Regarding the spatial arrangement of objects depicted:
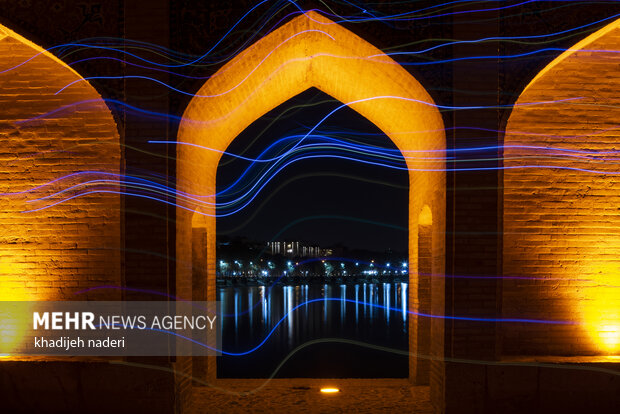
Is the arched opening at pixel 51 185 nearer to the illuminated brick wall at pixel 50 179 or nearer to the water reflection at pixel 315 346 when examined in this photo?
the illuminated brick wall at pixel 50 179

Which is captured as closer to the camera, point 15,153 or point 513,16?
Answer: point 513,16

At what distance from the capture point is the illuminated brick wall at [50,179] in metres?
6.01

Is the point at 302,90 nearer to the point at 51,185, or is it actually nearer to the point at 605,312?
the point at 51,185

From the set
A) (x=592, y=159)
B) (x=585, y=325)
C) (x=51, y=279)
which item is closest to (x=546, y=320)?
(x=585, y=325)

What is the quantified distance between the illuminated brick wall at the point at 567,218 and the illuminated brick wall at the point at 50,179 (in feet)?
14.8

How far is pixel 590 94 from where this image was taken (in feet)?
20.0

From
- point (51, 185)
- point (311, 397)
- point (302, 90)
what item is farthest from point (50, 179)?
point (311, 397)

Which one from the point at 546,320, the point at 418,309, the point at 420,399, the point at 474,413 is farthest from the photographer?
the point at 418,309

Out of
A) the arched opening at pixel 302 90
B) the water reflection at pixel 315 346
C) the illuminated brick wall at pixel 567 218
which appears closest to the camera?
the arched opening at pixel 302 90

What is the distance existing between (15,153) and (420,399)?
18.2ft

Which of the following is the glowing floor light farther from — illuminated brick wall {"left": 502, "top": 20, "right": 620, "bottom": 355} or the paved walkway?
the paved walkway

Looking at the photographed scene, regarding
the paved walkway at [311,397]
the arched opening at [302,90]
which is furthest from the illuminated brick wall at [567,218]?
the paved walkway at [311,397]

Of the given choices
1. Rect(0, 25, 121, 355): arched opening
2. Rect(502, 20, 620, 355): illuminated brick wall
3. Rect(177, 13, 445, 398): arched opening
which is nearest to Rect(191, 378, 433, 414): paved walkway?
Rect(177, 13, 445, 398): arched opening

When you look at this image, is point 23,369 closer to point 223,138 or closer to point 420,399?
point 223,138
